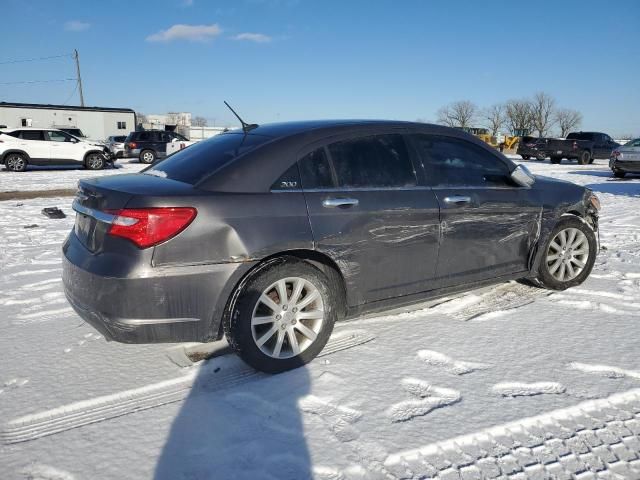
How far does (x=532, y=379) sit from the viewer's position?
113 inches

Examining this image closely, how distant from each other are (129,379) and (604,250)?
5.53m

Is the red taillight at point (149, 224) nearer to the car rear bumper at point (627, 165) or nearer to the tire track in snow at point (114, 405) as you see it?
the tire track in snow at point (114, 405)

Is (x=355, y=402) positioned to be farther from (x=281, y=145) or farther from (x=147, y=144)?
(x=147, y=144)

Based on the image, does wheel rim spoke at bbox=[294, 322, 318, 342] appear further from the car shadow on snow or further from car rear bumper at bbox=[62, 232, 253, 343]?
car rear bumper at bbox=[62, 232, 253, 343]

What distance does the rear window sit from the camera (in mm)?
3035

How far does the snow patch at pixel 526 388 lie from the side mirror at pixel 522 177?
1810 millimetres

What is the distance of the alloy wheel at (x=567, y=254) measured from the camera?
172 inches

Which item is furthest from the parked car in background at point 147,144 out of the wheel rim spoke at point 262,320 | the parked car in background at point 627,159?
the wheel rim spoke at point 262,320

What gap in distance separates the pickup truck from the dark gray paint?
2386cm

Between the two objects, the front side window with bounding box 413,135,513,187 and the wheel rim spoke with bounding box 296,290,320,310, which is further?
the front side window with bounding box 413,135,513,187

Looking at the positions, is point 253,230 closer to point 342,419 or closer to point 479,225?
point 342,419

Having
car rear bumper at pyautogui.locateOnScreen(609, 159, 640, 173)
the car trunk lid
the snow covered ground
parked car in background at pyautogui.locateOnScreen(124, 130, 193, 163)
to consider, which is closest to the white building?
parked car in background at pyautogui.locateOnScreen(124, 130, 193, 163)

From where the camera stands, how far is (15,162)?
1783 cm

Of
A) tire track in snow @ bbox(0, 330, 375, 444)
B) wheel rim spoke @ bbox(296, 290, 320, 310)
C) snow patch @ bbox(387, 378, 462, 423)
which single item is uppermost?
wheel rim spoke @ bbox(296, 290, 320, 310)
